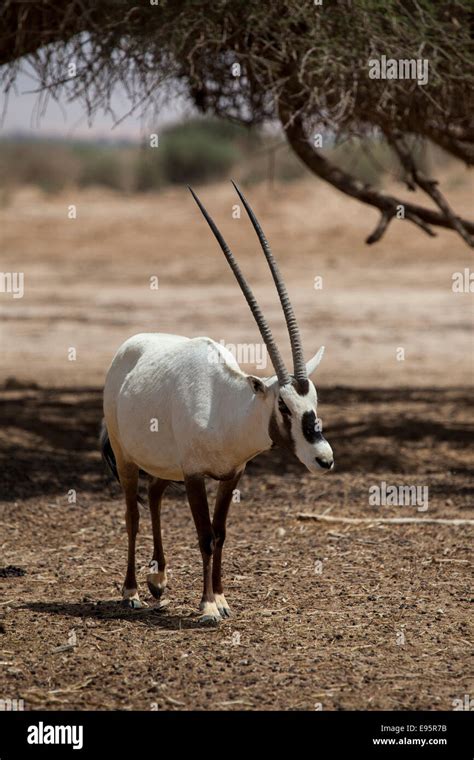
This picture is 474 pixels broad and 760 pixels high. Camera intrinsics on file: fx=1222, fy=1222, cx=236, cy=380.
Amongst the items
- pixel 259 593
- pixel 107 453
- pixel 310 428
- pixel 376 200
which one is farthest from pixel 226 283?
pixel 310 428

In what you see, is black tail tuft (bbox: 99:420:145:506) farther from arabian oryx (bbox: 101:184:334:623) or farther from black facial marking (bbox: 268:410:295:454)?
black facial marking (bbox: 268:410:295:454)

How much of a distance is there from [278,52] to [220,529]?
3.93 m

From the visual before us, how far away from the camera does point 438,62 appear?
27.8ft

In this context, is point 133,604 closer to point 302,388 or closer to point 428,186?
point 302,388

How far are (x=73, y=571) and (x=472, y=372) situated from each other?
9.29m

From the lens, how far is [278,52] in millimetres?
8258

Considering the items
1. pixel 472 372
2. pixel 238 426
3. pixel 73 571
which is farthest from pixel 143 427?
pixel 472 372

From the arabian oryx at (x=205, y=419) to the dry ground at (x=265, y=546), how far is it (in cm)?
44

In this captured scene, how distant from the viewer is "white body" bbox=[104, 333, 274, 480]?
5.38 meters

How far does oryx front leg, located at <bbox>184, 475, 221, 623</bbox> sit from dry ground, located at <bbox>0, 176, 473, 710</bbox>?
114mm

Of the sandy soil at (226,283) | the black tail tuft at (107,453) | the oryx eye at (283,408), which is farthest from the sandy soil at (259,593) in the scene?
the sandy soil at (226,283)

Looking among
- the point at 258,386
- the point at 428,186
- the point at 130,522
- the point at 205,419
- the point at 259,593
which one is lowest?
the point at 259,593

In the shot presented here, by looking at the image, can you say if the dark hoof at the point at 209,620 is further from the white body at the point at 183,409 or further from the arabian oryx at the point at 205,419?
the white body at the point at 183,409
